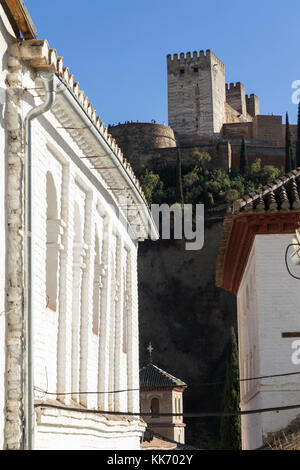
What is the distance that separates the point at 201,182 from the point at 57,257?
→ 57590 millimetres

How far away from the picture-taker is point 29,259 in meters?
9.88

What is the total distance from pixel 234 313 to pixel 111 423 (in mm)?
48531

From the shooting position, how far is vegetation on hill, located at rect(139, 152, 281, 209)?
2640 inches

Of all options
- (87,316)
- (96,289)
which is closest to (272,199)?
(96,289)

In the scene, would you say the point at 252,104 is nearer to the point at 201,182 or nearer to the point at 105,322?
the point at 201,182

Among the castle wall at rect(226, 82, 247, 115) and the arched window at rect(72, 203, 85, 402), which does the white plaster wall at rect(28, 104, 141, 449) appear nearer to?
the arched window at rect(72, 203, 85, 402)

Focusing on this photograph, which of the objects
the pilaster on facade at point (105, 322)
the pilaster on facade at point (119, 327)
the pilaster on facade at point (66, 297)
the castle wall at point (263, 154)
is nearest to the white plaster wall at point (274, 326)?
the pilaster on facade at point (119, 327)

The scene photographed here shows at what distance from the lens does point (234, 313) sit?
62.6 m

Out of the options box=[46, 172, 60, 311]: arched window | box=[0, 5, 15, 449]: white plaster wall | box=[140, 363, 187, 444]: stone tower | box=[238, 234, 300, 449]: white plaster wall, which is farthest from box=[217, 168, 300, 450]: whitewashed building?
box=[140, 363, 187, 444]: stone tower

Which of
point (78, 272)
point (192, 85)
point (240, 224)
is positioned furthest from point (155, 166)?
point (78, 272)

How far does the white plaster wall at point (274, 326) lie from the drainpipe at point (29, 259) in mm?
7633

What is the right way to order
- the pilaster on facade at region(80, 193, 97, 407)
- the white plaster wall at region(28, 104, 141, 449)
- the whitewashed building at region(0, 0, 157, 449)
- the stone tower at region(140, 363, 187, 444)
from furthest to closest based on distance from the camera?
the stone tower at region(140, 363, 187, 444)
the pilaster on facade at region(80, 193, 97, 407)
the white plaster wall at region(28, 104, 141, 449)
the whitewashed building at region(0, 0, 157, 449)

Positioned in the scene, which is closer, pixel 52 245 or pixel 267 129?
pixel 52 245
